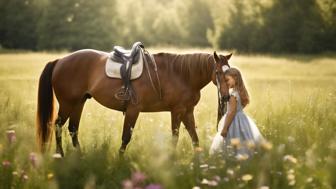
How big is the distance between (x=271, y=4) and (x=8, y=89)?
1236 inches

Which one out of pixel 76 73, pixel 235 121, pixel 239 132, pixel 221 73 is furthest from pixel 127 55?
pixel 239 132

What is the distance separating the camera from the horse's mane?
627 cm

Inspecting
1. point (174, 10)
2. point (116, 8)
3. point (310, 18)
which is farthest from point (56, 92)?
point (174, 10)

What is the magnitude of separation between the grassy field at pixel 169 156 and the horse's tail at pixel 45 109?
0.14 metres

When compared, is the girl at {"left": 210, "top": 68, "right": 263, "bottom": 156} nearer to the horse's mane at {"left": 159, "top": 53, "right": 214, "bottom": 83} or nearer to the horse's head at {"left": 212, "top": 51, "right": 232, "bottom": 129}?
the horse's head at {"left": 212, "top": 51, "right": 232, "bottom": 129}

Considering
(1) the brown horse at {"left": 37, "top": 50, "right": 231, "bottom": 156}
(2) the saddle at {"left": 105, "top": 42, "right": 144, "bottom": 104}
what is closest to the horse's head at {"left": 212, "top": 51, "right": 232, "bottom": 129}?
(1) the brown horse at {"left": 37, "top": 50, "right": 231, "bottom": 156}

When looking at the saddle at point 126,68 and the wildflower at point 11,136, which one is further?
the saddle at point 126,68

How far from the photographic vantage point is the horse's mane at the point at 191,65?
627 centimetres

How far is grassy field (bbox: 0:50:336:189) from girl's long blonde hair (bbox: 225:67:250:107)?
2.10 ft

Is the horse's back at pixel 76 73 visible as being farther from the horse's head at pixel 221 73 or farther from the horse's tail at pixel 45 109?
the horse's head at pixel 221 73

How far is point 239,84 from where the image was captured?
5.87 metres

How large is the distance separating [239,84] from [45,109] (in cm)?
292

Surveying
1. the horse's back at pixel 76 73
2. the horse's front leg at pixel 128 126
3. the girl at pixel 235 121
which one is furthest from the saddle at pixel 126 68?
the girl at pixel 235 121

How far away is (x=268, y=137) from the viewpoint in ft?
21.8
